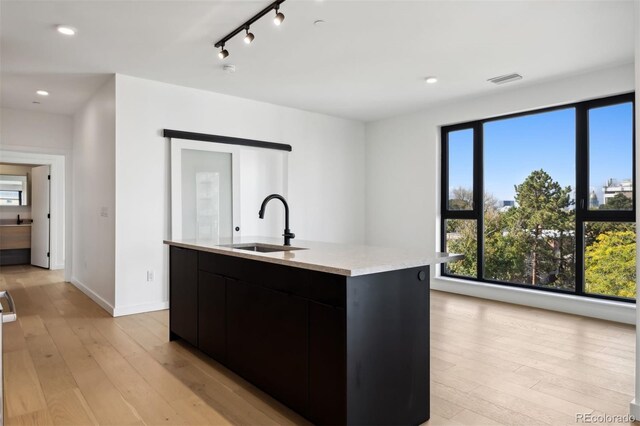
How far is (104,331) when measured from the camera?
369 cm

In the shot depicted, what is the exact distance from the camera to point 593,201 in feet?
14.2

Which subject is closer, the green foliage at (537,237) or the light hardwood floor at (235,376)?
the light hardwood floor at (235,376)

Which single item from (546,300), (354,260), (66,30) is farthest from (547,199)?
(66,30)

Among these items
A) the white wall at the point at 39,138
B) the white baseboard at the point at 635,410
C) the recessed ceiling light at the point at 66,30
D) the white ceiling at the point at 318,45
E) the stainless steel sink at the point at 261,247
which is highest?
the white ceiling at the point at 318,45

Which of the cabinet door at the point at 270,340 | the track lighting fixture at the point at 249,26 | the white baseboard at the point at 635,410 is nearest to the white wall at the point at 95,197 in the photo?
the track lighting fixture at the point at 249,26

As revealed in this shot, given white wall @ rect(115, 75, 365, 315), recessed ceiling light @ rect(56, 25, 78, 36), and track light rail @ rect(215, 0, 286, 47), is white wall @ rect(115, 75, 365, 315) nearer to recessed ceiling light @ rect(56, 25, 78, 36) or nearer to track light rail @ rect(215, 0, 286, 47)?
recessed ceiling light @ rect(56, 25, 78, 36)

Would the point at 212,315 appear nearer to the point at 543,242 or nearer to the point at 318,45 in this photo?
the point at 318,45

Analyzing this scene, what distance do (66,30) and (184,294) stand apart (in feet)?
7.68

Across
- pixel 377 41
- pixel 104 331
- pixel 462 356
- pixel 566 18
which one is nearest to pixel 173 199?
pixel 104 331

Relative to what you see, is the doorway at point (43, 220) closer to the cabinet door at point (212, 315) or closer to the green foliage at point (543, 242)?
the cabinet door at point (212, 315)

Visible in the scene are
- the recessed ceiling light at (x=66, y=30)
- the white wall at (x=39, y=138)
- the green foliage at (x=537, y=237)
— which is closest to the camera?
the recessed ceiling light at (x=66, y=30)

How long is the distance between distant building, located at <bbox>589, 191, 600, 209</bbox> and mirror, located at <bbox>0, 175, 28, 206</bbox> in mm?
10071

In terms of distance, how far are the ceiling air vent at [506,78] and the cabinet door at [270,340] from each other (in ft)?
12.0

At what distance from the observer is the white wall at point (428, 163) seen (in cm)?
A: 425
